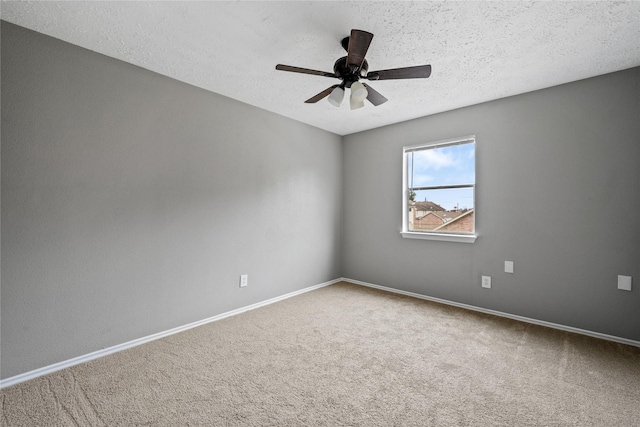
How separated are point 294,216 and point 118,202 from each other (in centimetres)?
208

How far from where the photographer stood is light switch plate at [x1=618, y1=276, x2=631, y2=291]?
2523 mm

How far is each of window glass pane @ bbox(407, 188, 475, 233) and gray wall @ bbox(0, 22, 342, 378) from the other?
1965mm

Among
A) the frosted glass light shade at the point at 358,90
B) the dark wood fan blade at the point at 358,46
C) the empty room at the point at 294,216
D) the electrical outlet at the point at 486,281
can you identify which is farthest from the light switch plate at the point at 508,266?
the dark wood fan blade at the point at 358,46

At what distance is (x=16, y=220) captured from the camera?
1.97 m

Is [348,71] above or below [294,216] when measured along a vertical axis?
above

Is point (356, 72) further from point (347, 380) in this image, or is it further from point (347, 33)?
point (347, 380)

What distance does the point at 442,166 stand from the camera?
3.77 m

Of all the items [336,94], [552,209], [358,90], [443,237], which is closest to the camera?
[358,90]

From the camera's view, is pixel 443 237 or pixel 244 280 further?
pixel 443 237

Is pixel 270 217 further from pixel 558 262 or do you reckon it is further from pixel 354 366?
pixel 558 262

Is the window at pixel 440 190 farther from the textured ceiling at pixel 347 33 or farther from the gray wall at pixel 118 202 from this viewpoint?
the gray wall at pixel 118 202

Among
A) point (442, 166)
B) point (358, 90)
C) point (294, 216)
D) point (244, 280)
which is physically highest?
point (358, 90)

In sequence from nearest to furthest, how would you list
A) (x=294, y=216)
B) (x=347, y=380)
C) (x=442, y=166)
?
1. (x=347, y=380)
2. (x=442, y=166)
3. (x=294, y=216)

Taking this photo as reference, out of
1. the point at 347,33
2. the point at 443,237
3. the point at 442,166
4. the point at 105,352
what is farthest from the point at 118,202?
the point at 442,166
